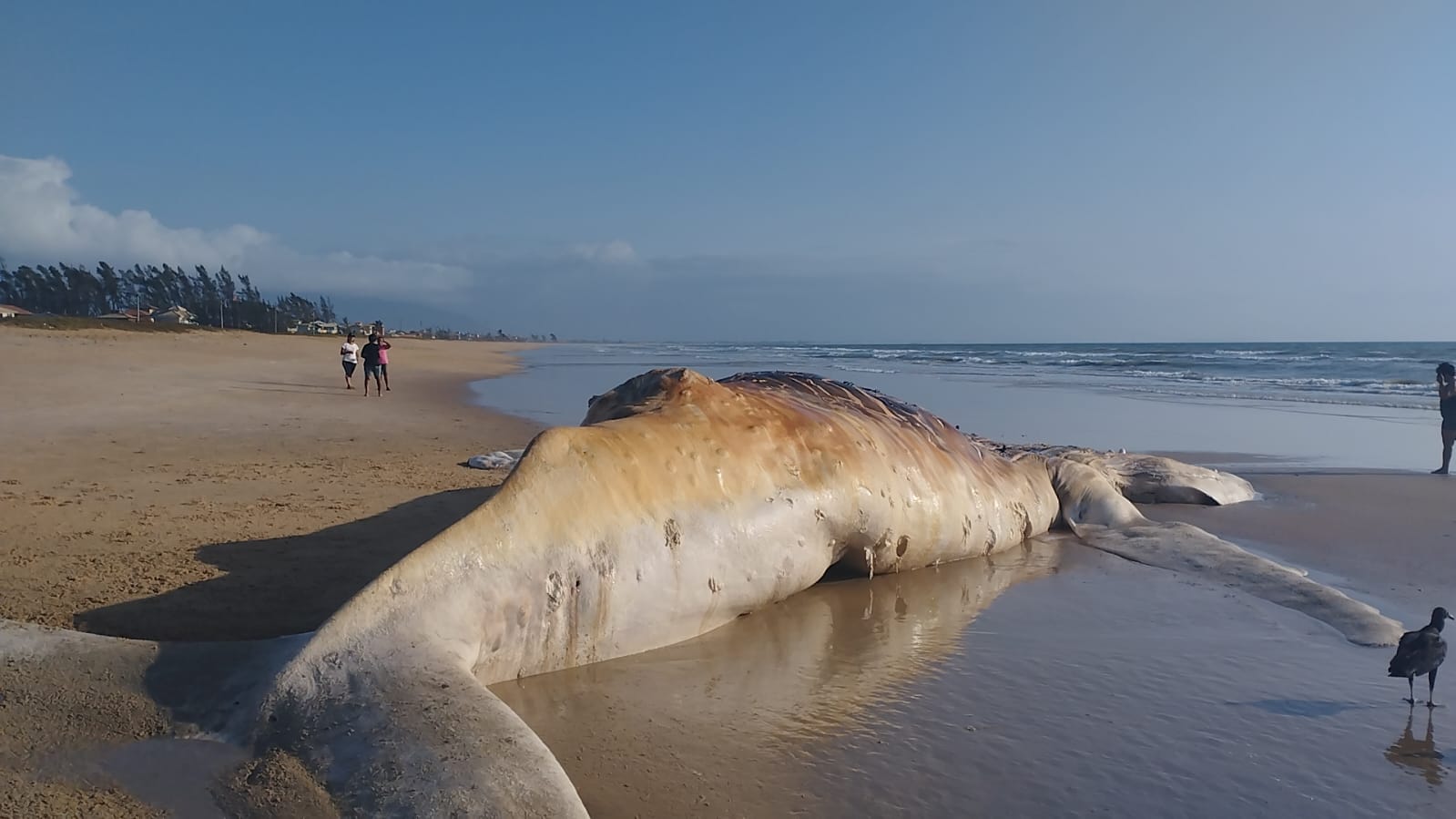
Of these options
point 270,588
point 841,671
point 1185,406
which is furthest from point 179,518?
point 1185,406

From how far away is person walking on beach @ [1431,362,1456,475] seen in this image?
10.2 metres

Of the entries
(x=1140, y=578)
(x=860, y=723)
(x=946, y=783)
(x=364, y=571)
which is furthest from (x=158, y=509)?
(x=1140, y=578)

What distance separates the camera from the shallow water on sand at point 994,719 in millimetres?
2717

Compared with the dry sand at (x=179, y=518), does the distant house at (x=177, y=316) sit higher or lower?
higher

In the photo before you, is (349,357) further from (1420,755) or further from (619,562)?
(1420,755)

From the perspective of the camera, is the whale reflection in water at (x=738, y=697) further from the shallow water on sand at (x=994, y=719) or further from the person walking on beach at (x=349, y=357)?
the person walking on beach at (x=349, y=357)

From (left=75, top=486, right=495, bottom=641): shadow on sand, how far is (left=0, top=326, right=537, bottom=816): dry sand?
1 cm

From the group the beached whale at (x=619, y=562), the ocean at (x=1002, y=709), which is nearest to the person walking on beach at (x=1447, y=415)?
the beached whale at (x=619, y=562)

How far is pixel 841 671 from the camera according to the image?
12.2 feet

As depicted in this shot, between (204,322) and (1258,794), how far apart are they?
76.6m

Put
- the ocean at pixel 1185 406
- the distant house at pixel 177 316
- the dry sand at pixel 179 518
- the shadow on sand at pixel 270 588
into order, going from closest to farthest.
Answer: the dry sand at pixel 179 518 < the shadow on sand at pixel 270 588 < the ocean at pixel 1185 406 < the distant house at pixel 177 316

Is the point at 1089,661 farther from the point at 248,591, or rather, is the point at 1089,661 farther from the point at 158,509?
the point at 158,509

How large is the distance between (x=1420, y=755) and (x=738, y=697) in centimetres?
214

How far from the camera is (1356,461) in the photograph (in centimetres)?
1057
